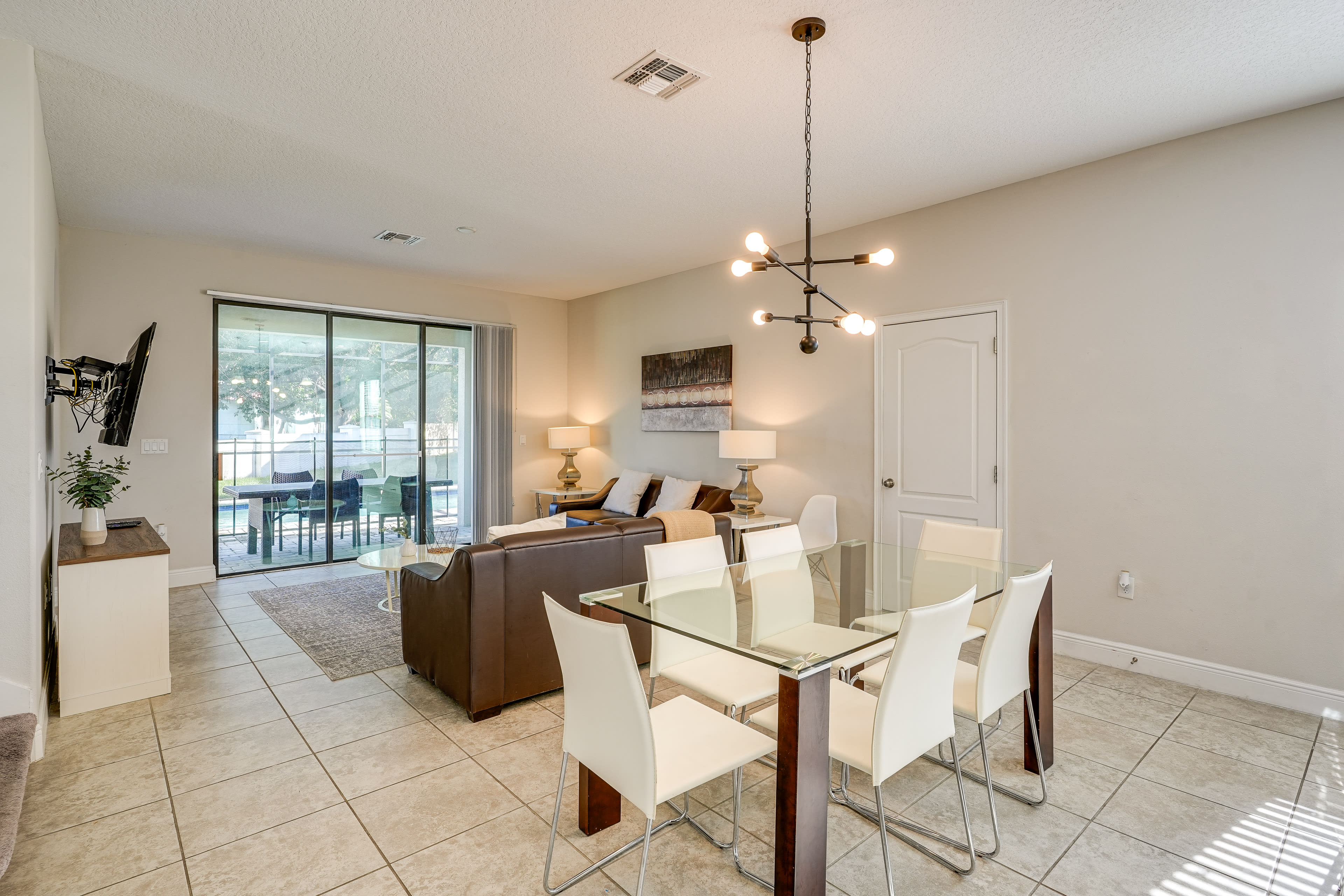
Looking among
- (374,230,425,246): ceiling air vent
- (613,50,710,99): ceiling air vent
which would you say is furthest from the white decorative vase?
(613,50,710,99): ceiling air vent

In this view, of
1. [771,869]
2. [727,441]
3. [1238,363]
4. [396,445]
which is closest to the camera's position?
[771,869]

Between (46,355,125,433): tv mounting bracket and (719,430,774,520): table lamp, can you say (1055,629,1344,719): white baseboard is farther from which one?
(46,355,125,433): tv mounting bracket

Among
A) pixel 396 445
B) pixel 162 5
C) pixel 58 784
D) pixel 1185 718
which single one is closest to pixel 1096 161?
pixel 1185 718

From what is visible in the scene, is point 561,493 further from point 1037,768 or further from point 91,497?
point 1037,768

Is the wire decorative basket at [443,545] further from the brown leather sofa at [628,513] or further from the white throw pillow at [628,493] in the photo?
the white throw pillow at [628,493]

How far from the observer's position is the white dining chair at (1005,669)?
6.63ft

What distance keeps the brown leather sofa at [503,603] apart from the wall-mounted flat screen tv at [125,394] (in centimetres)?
174

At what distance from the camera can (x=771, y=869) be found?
1.93 meters

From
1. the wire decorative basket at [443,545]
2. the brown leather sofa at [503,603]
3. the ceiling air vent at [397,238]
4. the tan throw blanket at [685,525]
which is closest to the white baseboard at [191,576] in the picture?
the wire decorative basket at [443,545]

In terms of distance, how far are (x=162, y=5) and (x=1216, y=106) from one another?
14.0 feet

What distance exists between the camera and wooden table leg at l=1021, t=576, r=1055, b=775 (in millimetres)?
2480

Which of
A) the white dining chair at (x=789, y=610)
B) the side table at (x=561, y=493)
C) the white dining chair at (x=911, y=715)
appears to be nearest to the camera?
the white dining chair at (x=911, y=715)

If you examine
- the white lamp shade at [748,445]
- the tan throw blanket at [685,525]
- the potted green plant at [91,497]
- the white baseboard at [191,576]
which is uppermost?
the white lamp shade at [748,445]

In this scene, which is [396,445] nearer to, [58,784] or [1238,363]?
[58,784]
